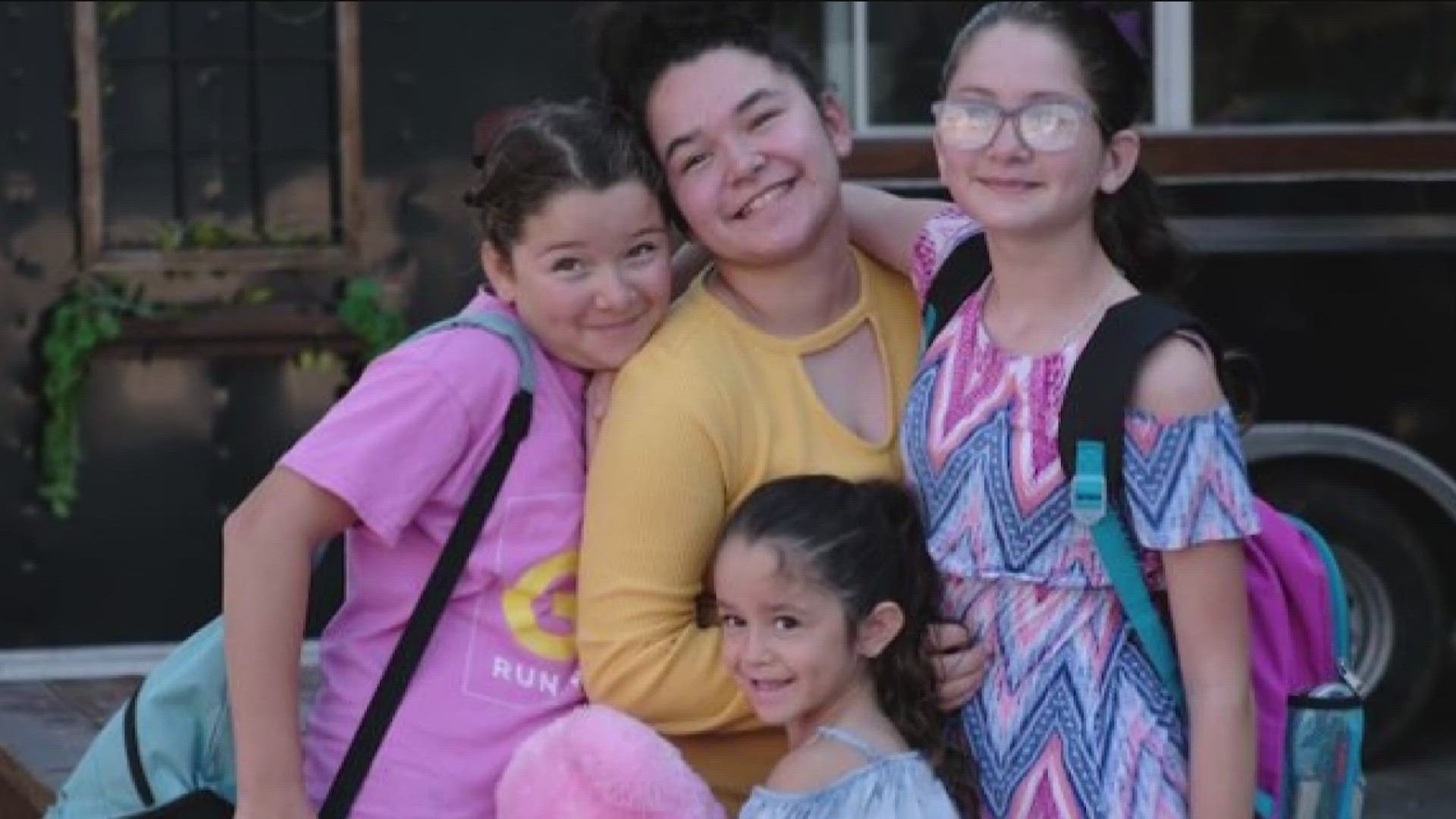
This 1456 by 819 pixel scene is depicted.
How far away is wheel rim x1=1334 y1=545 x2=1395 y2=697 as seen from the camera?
23.6ft

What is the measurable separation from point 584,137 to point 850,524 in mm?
494

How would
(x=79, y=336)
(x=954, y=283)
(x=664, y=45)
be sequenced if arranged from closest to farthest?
(x=954, y=283) → (x=664, y=45) → (x=79, y=336)

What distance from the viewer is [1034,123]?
2820 millimetres

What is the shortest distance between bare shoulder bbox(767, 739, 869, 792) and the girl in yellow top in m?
0.11

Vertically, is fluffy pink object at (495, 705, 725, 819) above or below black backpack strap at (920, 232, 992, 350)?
below

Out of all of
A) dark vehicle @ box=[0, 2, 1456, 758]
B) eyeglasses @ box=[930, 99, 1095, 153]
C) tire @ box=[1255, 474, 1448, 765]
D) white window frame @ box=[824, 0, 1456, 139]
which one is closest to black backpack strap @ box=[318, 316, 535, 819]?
eyeglasses @ box=[930, 99, 1095, 153]

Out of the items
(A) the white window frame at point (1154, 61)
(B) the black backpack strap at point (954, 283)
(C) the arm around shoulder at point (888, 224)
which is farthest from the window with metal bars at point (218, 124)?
(B) the black backpack strap at point (954, 283)

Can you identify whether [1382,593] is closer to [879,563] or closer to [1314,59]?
[1314,59]

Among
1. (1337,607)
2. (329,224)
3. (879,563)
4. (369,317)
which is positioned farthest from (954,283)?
(329,224)

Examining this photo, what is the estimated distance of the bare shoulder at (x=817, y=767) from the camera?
2906 millimetres

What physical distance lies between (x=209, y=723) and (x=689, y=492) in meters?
0.56

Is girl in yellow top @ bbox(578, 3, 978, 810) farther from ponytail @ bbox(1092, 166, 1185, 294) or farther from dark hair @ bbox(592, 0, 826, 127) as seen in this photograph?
ponytail @ bbox(1092, 166, 1185, 294)

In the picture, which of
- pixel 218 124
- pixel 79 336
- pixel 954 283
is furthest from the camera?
pixel 218 124

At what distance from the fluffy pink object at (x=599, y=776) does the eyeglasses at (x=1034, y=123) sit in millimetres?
678
